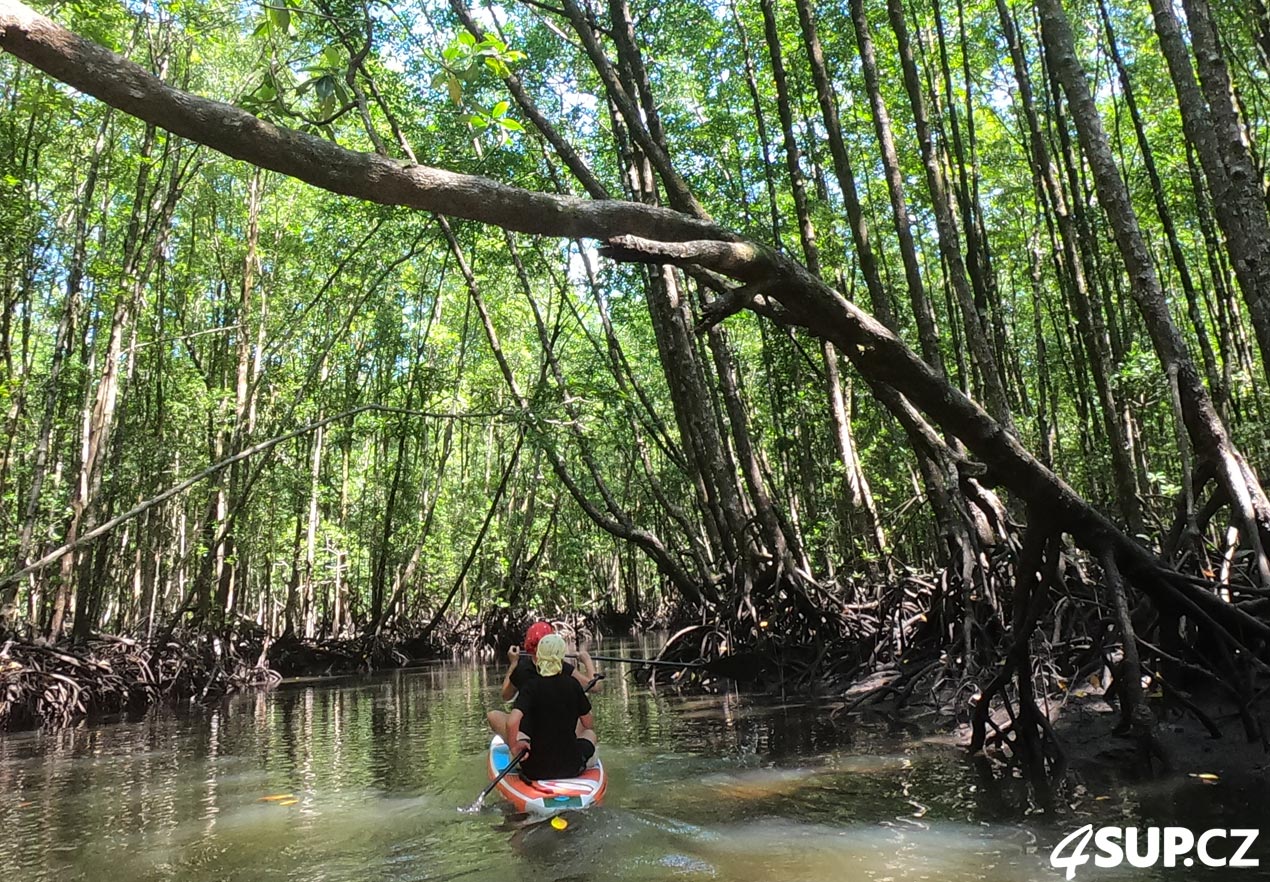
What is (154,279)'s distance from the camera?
15102 mm

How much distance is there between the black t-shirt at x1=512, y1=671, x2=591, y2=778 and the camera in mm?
4887

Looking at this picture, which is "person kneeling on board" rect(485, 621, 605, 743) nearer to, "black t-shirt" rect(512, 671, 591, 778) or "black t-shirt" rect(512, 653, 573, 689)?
"black t-shirt" rect(512, 653, 573, 689)

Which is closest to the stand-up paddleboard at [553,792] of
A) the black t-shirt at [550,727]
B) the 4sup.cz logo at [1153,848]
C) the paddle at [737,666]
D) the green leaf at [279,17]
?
the black t-shirt at [550,727]

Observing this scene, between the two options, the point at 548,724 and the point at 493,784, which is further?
the point at 548,724

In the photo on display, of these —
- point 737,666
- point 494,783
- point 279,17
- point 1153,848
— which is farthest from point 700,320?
point 737,666

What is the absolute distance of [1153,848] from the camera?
3289 mm

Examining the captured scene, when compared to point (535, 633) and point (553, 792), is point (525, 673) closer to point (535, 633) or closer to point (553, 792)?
point (535, 633)

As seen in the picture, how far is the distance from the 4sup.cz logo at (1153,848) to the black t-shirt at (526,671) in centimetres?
292

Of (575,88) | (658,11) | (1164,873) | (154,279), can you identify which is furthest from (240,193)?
(1164,873)

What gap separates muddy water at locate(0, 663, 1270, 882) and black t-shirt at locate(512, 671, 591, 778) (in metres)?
0.36

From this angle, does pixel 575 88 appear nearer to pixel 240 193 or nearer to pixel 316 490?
pixel 240 193

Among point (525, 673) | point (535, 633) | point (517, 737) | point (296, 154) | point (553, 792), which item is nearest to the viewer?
point (296, 154)

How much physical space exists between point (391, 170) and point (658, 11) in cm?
942

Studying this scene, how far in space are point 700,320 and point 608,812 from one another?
9.41 ft
